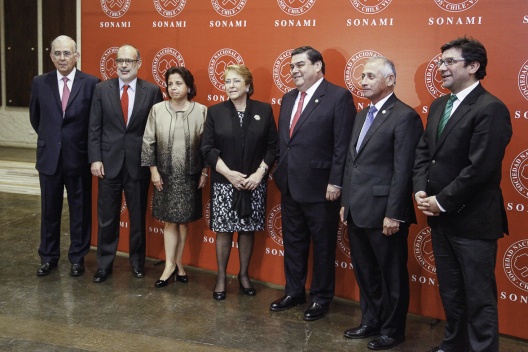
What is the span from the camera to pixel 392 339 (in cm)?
357

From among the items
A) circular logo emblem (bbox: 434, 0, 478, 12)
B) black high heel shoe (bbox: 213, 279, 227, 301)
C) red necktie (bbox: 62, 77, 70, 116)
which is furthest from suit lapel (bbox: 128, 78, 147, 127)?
circular logo emblem (bbox: 434, 0, 478, 12)

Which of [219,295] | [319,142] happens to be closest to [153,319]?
[219,295]

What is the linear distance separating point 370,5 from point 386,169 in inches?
49.4

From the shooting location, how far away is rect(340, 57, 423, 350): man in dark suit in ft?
11.1

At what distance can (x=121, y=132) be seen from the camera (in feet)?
14.9

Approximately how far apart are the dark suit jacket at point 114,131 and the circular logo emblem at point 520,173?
2611 millimetres

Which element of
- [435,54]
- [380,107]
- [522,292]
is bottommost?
[522,292]

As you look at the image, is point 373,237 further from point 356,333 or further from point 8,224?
point 8,224

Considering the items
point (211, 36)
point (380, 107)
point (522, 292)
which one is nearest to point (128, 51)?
point (211, 36)

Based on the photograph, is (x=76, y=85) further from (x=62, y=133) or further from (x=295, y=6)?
(x=295, y=6)

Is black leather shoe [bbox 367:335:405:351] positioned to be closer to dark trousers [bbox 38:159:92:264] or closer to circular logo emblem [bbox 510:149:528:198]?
circular logo emblem [bbox 510:149:528:198]

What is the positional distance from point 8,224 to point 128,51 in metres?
2.87

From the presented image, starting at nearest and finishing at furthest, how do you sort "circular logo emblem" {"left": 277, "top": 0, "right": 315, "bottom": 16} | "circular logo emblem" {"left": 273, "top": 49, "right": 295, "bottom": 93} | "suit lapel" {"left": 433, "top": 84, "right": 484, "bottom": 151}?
"suit lapel" {"left": 433, "top": 84, "right": 484, "bottom": 151}
"circular logo emblem" {"left": 277, "top": 0, "right": 315, "bottom": 16}
"circular logo emblem" {"left": 273, "top": 49, "right": 295, "bottom": 93}

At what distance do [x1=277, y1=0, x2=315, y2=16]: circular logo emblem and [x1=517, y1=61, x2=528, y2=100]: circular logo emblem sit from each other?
149 cm
